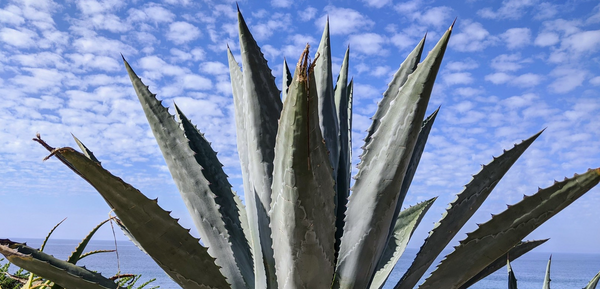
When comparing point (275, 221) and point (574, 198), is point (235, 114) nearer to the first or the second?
point (275, 221)

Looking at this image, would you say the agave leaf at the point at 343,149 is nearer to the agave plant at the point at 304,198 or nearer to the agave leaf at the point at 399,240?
the agave plant at the point at 304,198

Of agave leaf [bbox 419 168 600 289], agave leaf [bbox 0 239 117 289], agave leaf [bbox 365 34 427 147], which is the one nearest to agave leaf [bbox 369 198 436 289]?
agave leaf [bbox 419 168 600 289]

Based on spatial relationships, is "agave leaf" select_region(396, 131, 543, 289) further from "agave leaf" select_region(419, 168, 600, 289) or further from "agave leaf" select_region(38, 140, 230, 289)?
"agave leaf" select_region(38, 140, 230, 289)

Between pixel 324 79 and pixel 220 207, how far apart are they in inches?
19.8

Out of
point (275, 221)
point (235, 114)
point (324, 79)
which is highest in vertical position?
point (324, 79)

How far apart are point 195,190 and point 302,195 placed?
Answer: 465 mm

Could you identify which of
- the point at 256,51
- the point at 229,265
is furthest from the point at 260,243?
the point at 256,51

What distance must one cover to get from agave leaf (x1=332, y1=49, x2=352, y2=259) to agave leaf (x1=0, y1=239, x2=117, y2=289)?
23.3 inches

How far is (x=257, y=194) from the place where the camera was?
1213mm

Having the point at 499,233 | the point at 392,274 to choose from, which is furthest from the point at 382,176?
the point at 392,274

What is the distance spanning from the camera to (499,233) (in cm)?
113

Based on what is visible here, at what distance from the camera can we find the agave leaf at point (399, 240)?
1275 millimetres

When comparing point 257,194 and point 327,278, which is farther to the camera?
point 257,194

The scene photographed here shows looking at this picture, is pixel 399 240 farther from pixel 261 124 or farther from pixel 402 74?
pixel 261 124
